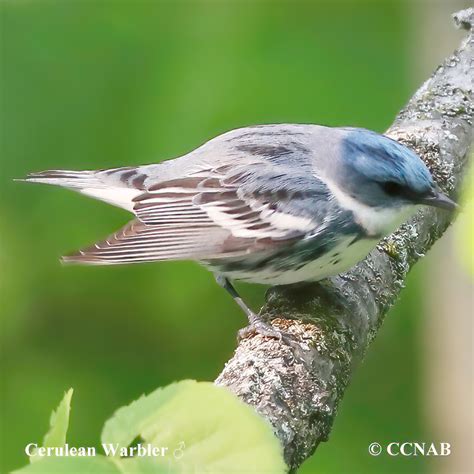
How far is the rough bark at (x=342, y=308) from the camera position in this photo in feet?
5.10

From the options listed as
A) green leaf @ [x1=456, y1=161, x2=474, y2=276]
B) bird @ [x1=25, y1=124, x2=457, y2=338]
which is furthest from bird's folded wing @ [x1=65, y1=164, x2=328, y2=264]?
green leaf @ [x1=456, y1=161, x2=474, y2=276]

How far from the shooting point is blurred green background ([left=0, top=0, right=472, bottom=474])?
3771mm

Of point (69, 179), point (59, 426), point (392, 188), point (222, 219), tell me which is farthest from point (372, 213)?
point (59, 426)

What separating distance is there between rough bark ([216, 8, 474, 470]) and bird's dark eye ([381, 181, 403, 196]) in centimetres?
21

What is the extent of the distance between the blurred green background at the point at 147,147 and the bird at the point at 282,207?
1.24 metres

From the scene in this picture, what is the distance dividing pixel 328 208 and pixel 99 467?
61.1 inches

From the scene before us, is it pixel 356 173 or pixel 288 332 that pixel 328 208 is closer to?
pixel 356 173

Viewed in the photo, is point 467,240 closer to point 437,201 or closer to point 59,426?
point 59,426

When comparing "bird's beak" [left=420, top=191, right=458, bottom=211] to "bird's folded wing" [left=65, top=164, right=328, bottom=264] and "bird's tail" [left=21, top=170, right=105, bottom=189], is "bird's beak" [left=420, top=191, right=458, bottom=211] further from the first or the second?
"bird's tail" [left=21, top=170, right=105, bottom=189]

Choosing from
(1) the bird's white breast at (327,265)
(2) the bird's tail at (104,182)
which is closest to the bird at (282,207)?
(1) the bird's white breast at (327,265)

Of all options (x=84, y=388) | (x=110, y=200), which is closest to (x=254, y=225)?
(x=110, y=200)

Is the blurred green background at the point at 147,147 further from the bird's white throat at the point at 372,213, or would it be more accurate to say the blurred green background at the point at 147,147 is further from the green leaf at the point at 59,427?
the green leaf at the point at 59,427

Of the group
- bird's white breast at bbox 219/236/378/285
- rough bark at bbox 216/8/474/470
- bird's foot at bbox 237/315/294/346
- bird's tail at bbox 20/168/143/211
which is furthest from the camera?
bird's tail at bbox 20/168/143/211

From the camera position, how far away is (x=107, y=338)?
4.10 meters
